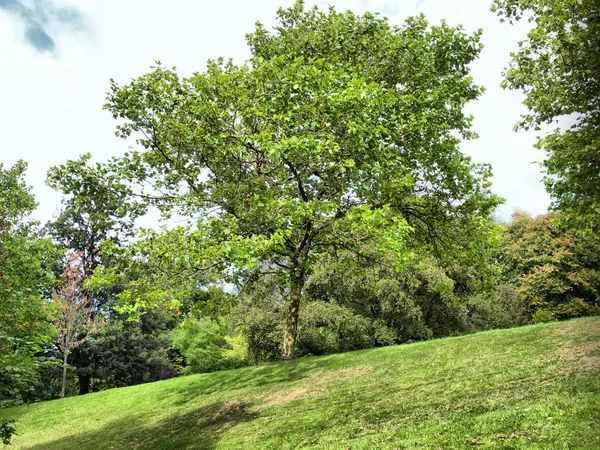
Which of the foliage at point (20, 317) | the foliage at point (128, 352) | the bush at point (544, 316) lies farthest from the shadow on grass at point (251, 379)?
the foliage at point (128, 352)

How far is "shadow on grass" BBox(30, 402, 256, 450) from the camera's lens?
9.95 metres

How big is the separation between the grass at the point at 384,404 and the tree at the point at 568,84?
413 centimetres

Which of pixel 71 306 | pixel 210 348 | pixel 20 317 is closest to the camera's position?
pixel 20 317

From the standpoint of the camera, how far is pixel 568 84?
9.33 m

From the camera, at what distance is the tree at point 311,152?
8.73 m

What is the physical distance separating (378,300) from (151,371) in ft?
74.3

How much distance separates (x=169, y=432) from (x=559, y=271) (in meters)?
23.5

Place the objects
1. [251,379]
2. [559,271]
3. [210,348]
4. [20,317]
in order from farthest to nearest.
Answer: [210,348] → [559,271] → [251,379] → [20,317]

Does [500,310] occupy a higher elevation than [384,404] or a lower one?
higher

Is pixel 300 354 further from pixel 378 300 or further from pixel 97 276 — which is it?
pixel 97 276

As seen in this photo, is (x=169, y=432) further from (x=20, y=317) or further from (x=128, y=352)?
(x=128, y=352)

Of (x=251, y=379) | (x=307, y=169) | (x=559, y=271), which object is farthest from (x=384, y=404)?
(x=559, y=271)

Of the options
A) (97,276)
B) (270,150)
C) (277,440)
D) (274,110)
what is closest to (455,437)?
(277,440)

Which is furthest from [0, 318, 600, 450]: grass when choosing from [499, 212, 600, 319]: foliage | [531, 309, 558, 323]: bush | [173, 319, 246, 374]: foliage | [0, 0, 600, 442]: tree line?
[499, 212, 600, 319]: foliage
